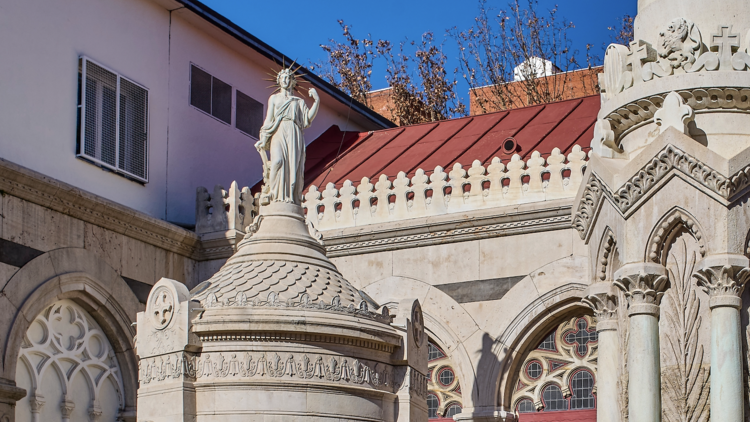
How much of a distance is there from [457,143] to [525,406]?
17.5ft

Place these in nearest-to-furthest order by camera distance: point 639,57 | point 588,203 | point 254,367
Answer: point 639,57
point 588,203
point 254,367

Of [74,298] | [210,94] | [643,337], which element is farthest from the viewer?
[210,94]

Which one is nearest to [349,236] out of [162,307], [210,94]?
[210,94]

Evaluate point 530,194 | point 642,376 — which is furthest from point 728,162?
point 530,194

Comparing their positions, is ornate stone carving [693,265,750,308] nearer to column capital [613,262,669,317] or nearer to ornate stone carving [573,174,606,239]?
column capital [613,262,669,317]

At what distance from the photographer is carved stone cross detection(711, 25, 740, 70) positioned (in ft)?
32.8

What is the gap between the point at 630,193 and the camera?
10000mm

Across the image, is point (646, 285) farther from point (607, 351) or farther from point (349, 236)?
point (349, 236)

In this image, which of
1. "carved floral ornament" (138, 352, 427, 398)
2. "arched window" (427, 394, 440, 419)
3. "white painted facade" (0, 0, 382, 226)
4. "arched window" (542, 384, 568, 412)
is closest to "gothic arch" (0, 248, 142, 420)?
"white painted facade" (0, 0, 382, 226)

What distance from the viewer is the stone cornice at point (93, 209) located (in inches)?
695

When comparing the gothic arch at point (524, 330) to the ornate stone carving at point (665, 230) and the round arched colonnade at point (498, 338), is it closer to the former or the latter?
the round arched colonnade at point (498, 338)

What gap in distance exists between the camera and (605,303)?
10578 mm

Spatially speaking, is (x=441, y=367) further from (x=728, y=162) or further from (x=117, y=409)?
(x=728, y=162)

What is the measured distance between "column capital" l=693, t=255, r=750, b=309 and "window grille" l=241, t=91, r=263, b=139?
1578cm
